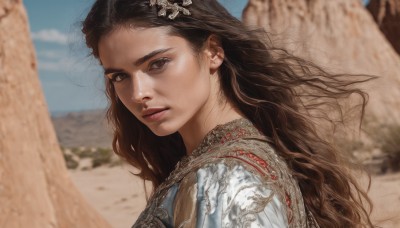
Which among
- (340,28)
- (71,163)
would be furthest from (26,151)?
(71,163)

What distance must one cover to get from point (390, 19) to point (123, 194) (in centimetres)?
1071

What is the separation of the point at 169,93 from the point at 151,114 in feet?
0.23

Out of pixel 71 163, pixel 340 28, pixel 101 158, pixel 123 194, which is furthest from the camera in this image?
pixel 101 158

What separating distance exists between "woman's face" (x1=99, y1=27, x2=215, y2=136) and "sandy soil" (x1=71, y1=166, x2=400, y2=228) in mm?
4845

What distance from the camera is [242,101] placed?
167cm

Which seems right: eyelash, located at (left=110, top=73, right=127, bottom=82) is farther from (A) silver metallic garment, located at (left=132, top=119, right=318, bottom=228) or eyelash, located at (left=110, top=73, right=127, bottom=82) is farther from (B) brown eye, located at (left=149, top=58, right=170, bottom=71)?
(A) silver metallic garment, located at (left=132, top=119, right=318, bottom=228)

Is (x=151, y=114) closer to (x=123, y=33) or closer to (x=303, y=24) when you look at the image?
(x=123, y=33)

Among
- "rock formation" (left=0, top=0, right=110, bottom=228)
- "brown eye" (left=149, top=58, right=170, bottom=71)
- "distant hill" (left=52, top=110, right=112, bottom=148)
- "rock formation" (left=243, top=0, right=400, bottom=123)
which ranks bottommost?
"distant hill" (left=52, top=110, right=112, bottom=148)

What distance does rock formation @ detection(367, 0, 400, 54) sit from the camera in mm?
18453

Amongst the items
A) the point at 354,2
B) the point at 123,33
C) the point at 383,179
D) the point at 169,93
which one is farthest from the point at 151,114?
the point at 354,2

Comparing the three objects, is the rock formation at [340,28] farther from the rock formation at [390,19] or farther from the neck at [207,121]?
the neck at [207,121]

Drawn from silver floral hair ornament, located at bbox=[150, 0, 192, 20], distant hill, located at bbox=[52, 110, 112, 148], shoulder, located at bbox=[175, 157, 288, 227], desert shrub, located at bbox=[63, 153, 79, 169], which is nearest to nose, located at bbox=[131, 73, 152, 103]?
silver floral hair ornament, located at bbox=[150, 0, 192, 20]

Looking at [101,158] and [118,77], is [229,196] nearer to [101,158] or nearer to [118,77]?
[118,77]

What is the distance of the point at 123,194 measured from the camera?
457 inches
